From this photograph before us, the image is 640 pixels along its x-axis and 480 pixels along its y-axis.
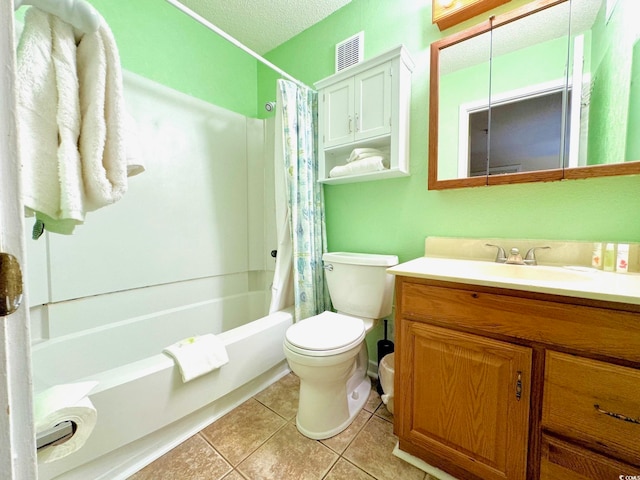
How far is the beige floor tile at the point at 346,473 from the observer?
3.34 feet

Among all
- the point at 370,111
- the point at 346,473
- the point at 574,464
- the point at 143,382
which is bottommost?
the point at 346,473

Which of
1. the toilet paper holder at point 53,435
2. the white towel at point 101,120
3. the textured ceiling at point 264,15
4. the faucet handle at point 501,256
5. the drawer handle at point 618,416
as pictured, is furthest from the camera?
the textured ceiling at point 264,15

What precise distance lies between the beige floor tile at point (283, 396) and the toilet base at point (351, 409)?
0.11 meters

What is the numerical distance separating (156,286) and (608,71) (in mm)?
2502

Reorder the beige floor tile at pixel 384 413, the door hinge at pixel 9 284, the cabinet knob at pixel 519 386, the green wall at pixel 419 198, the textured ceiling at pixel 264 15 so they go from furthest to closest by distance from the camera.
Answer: the textured ceiling at pixel 264 15 < the beige floor tile at pixel 384 413 < the green wall at pixel 419 198 < the cabinet knob at pixel 519 386 < the door hinge at pixel 9 284

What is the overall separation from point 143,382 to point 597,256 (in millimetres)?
1863

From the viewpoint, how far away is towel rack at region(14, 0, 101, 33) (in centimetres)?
49

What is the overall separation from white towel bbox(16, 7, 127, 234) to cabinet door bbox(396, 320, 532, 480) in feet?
3.49

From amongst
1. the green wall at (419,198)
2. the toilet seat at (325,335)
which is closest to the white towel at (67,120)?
the toilet seat at (325,335)

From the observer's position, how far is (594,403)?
28.2 inches

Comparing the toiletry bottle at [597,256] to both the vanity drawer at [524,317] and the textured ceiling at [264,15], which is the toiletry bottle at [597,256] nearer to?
the vanity drawer at [524,317]

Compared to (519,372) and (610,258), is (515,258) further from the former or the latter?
(519,372)

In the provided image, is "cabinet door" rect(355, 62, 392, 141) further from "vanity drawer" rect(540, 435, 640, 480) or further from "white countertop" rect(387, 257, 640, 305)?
"vanity drawer" rect(540, 435, 640, 480)

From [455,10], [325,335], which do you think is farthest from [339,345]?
[455,10]
